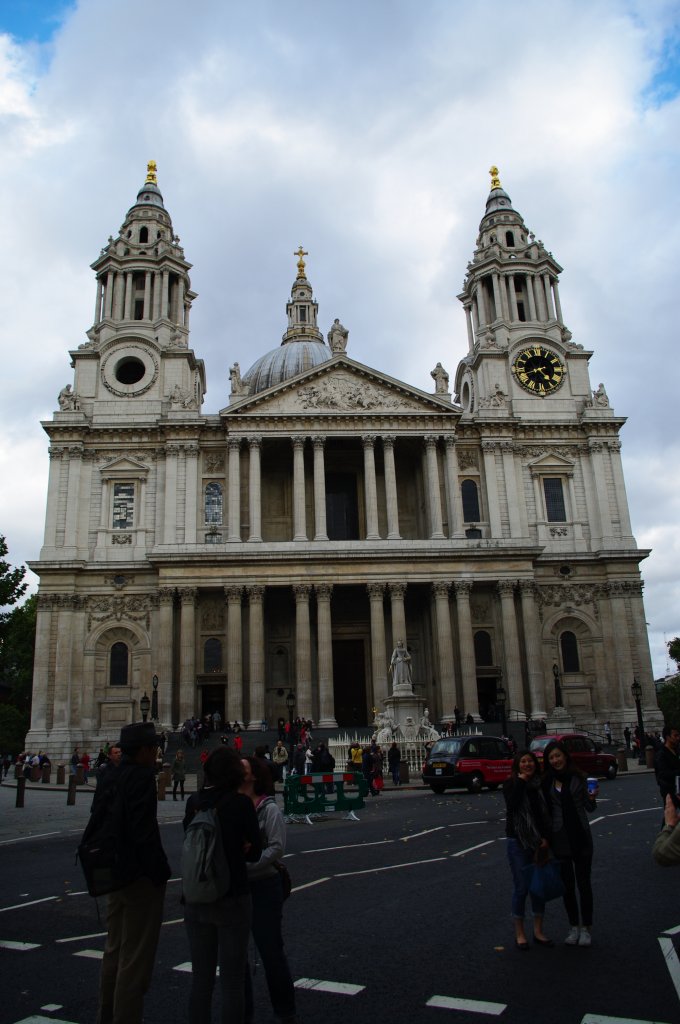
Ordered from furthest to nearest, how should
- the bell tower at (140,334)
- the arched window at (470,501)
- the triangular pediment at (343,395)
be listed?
1. the bell tower at (140,334)
2. the arched window at (470,501)
3. the triangular pediment at (343,395)

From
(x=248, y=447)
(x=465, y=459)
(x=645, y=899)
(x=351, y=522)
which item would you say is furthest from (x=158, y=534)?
(x=645, y=899)

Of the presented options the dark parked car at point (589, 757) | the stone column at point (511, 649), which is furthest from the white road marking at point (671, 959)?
the stone column at point (511, 649)

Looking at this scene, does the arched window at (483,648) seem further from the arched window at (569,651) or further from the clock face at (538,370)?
the clock face at (538,370)

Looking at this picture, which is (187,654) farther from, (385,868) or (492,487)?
(385,868)

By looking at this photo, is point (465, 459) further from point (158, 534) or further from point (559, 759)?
point (559, 759)

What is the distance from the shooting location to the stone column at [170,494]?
148 feet

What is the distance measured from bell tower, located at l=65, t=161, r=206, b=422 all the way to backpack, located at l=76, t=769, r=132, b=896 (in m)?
43.3

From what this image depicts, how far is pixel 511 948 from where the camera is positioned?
7.84 metres

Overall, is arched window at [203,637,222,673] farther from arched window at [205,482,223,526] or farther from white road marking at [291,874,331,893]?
white road marking at [291,874,331,893]

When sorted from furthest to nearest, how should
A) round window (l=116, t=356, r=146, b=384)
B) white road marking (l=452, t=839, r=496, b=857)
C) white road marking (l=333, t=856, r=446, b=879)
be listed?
round window (l=116, t=356, r=146, b=384), white road marking (l=452, t=839, r=496, b=857), white road marking (l=333, t=856, r=446, b=879)

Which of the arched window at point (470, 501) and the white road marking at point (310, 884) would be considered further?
the arched window at point (470, 501)

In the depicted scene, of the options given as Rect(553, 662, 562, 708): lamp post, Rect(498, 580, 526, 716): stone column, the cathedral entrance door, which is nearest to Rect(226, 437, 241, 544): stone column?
the cathedral entrance door

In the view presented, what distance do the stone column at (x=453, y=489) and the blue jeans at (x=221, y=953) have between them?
4037cm

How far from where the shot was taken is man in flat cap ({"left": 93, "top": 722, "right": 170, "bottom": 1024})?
5523mm
